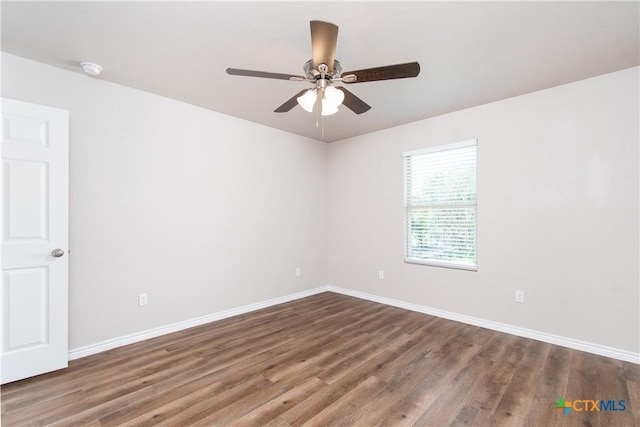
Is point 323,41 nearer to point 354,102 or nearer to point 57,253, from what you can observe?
point 354,102

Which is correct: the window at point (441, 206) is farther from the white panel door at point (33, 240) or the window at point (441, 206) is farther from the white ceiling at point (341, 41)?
the white panel door at point (33, 240)

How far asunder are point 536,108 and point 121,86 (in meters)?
4.21

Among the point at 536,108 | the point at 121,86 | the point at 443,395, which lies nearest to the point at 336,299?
the point at 443,395

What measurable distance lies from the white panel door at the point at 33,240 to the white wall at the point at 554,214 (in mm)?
3747

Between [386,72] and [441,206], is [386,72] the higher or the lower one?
the higher one

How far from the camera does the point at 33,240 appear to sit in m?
2.35

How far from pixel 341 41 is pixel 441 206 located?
96.1 inches

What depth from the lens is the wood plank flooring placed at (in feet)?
6.11

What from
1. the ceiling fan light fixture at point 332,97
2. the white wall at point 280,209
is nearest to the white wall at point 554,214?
the white wall at point 280,209

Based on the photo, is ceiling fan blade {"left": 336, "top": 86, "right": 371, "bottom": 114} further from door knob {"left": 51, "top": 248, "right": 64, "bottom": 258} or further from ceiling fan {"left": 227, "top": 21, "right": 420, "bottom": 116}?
door knob {"left": 51, "top": 248, "right": 64, "bottom": 258}

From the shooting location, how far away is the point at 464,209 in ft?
11.8

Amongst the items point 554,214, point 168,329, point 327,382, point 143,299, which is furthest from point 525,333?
point 143,299

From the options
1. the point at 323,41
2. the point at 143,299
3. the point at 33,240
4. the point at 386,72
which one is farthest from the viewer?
the point at 143,299

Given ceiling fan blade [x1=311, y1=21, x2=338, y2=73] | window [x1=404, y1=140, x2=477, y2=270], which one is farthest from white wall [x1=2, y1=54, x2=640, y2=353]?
ceiling fan blade [x1=311, y1=21, x2=338, y2=73]
